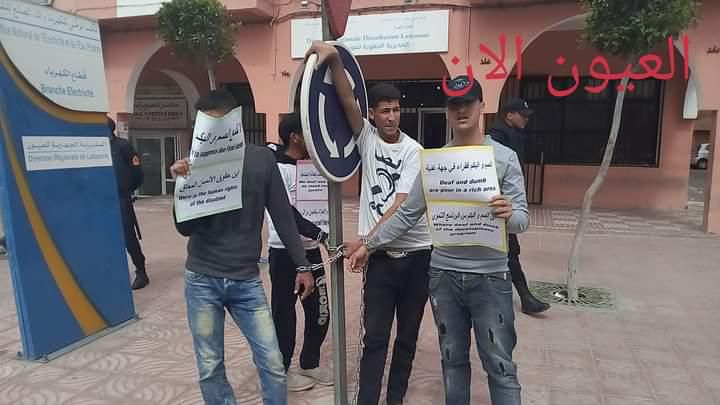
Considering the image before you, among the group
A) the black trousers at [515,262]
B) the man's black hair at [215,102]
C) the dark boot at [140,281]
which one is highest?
the man's black hair at [215,102]

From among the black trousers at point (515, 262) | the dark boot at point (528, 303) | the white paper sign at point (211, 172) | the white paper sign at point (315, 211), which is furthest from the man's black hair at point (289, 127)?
the dark boot at point (528, 303)

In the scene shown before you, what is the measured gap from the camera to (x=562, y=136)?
11766 millimetres

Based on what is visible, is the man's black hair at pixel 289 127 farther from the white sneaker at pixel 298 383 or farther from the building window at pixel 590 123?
the building window at pixel 590 123

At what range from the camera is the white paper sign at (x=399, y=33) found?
9.34 meters

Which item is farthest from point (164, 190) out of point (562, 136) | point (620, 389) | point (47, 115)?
point (620, 389)

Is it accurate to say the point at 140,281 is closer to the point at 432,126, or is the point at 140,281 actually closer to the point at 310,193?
the point at 310,193

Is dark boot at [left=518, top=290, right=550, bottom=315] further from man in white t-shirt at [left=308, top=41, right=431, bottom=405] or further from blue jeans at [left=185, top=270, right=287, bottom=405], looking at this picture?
blue jeans at [left=185, top=270, right=287, bottom=405]

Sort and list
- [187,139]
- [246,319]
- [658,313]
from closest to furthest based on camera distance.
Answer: [246,319] → [658,313] → [187,139]

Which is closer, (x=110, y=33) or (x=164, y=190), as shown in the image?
(x=110, y=33)

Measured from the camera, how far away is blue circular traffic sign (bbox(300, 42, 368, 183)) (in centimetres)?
191

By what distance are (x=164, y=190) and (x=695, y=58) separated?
40.3ft

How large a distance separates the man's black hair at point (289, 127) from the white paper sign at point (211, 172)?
826mm

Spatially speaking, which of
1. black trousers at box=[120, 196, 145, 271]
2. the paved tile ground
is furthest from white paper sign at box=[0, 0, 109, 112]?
the paved tile ground

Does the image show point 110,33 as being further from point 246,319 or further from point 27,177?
point 246,319
